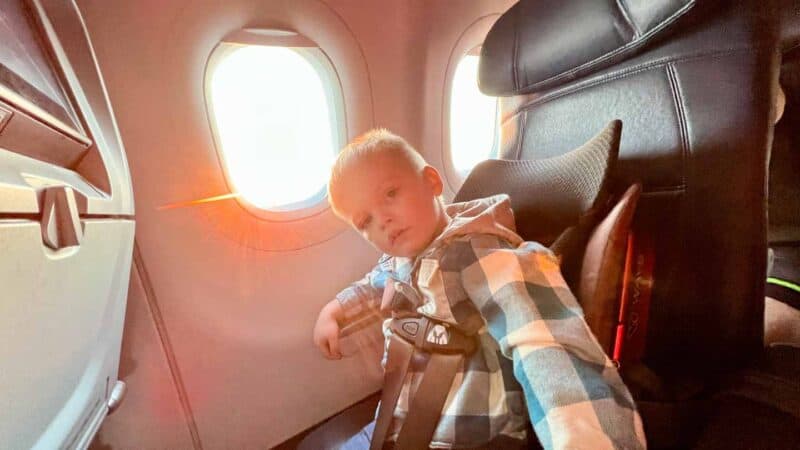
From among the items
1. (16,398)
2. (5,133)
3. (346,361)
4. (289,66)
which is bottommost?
(346,361)

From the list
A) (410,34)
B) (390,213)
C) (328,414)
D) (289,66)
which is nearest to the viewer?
(390,213)

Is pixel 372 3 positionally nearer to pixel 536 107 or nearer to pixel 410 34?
pixel 410 34

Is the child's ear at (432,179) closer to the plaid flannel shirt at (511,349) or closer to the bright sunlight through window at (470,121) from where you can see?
the plaid flannel shirt at (511,349)

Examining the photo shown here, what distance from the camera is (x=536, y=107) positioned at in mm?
1394

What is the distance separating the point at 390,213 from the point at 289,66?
948 mm

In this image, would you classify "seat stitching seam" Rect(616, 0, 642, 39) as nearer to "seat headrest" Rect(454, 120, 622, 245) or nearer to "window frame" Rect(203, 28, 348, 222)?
"seat headrest" Rect(454, 120, 622, 245)

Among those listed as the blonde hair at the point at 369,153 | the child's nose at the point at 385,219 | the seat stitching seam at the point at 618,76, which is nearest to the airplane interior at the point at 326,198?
the seat stitching seam at the point at 618,76

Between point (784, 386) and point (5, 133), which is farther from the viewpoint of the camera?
point (784, 386)

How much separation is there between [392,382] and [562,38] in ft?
3.11

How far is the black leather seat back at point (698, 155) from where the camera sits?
0.86m

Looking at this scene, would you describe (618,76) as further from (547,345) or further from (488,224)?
(547,345)

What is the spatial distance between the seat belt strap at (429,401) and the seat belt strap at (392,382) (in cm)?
8

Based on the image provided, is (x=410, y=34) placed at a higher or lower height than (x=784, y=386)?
higher

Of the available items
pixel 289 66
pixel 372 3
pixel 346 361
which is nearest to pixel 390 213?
pixel 289 66
